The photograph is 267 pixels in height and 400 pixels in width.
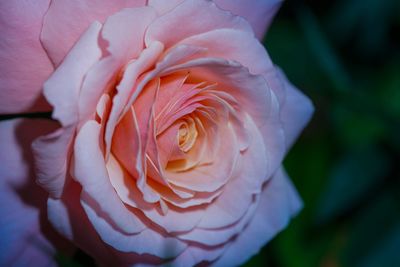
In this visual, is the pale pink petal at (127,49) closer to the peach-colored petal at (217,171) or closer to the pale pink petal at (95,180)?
the pale pink petal at (95,180)

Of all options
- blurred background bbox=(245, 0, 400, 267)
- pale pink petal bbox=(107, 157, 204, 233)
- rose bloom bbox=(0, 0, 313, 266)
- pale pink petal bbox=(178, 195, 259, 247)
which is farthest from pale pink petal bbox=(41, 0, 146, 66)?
blurred background bbox=(245, 0, 400, 267)

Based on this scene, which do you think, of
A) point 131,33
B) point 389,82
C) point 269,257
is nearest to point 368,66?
point 389,82

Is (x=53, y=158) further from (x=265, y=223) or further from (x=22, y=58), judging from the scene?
(x=265, y=223)

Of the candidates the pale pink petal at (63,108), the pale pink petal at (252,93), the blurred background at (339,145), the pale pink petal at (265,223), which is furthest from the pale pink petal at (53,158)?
the blurred background at (339,145)

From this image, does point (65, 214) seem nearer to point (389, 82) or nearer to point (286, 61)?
point (286, 61)

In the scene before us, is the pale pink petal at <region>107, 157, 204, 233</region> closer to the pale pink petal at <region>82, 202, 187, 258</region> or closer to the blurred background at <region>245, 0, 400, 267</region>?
the pale pink petal at <region>82, 202, 187, 258</region>
